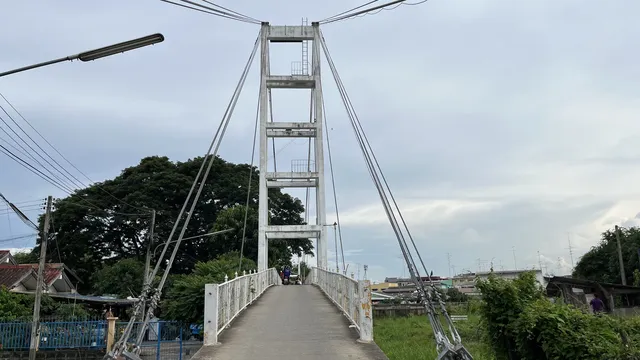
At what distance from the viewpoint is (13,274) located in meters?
21.8

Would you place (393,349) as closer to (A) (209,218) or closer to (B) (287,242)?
Answer: (B) (287,242)

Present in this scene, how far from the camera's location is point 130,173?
35.6 meters

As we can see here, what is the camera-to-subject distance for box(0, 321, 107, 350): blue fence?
51.4 feet

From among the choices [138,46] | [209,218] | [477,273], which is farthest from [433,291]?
[209,218]

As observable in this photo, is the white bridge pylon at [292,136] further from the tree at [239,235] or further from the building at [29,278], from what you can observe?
the building at [29,278]

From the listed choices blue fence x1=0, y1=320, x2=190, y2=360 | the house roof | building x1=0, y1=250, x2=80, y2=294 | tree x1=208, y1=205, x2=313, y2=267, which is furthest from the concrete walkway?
tree x1=208, y1=205, x2=313, y2=267

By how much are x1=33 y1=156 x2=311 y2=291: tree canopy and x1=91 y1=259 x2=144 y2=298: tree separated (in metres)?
3.49

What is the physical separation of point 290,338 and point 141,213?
27.9 meters

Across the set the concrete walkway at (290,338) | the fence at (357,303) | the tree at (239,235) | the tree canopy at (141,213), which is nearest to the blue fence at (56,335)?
the concrete walkway at (290,338)

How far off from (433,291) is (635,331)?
2068mm

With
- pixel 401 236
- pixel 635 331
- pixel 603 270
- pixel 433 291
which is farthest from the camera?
pixel 603 270

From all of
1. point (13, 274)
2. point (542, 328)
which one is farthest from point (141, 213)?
point (542, 328)

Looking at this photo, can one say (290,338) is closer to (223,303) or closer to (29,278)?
(223,303)

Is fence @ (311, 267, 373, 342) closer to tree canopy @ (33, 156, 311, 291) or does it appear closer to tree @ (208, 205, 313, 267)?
tree @ (208, 205, 313, 267)
